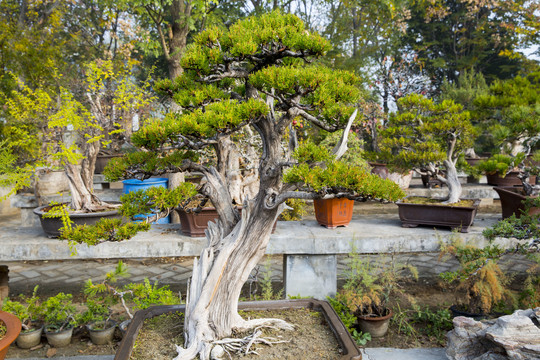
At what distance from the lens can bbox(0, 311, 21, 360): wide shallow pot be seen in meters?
2.18

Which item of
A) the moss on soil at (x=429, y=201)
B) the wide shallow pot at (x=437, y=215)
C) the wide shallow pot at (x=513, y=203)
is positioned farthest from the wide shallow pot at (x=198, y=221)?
the wide shallow pot at (x=513, y=203)

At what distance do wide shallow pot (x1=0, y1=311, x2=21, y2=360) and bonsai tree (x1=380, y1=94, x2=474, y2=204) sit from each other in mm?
3736

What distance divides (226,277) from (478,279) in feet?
7.55

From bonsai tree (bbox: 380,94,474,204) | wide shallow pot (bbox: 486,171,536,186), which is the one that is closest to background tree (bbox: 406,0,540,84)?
wide shallow pot (bbox: 486,171,536,186)

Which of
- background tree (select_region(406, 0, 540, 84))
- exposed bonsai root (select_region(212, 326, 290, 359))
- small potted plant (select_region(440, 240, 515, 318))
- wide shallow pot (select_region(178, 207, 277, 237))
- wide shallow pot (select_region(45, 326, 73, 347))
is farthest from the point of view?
background tree (select_region(406, 0, 540, 84))

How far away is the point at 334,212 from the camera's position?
4098 millimetres

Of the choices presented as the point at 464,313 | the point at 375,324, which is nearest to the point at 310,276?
the point at 375,324

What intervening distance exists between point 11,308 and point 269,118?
9.02ft

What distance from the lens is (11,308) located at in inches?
130

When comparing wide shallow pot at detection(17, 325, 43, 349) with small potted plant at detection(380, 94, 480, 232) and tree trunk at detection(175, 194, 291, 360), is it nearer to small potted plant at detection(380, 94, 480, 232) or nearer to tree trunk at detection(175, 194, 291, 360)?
tree trunk at detection(175, 194, 291, 360)

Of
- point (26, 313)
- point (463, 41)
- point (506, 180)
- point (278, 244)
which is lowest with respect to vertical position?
point (26, 313)

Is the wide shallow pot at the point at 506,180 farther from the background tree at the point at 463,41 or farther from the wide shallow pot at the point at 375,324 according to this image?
the background tree at the point at 463,41

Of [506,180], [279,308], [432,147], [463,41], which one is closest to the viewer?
[279,308]

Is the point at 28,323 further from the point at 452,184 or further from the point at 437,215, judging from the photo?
the point at 452,184
